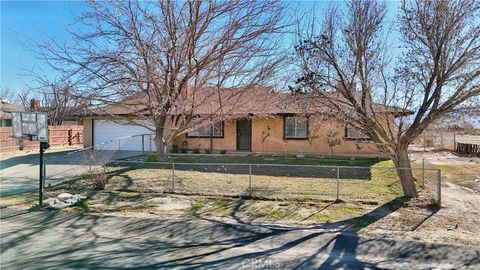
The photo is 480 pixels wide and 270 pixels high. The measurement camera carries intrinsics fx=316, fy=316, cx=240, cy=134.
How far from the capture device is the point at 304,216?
6.93 metres

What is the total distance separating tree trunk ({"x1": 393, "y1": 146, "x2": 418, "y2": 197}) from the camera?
8.01 metres

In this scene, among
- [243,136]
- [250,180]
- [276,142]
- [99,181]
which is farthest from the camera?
[243,136]

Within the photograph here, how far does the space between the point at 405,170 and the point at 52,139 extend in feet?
84.1

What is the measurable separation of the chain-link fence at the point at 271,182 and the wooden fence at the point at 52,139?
1058 centimetres

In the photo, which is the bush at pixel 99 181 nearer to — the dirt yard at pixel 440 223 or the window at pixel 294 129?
the dirt yard at pixel 440 223

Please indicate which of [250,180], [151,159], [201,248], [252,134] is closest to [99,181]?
[250,180]

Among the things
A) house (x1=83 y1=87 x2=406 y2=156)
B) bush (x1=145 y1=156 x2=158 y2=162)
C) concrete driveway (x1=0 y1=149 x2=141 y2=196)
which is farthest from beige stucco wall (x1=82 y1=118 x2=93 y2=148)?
bush (x1=145 y1=156 x2=158 y2=162)

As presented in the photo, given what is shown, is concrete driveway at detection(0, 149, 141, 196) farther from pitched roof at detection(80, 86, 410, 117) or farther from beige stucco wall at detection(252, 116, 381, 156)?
beige stucco wall at detection(252, 116, 381, 156)

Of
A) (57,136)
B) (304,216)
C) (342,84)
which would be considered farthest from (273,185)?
(57,136)

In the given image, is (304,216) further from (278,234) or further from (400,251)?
(400,251)

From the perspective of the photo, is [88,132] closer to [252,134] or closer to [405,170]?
[252,134]

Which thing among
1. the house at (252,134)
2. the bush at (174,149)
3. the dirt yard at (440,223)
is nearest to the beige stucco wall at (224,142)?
the house at (252,134)

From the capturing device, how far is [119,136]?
20.8 metres

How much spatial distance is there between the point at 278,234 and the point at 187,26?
7.55 metres
